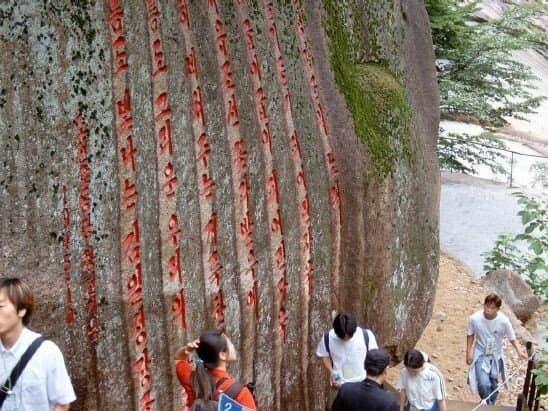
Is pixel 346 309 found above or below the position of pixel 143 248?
below

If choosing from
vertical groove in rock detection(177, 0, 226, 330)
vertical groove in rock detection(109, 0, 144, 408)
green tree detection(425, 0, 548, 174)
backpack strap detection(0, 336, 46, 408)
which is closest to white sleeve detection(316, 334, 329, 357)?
vertical groove in rock detection(177, 0, 226, 330)

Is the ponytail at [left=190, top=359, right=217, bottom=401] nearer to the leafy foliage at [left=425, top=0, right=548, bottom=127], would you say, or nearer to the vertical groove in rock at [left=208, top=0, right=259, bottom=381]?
the vertical groove in rock at [left=208, top=0, right=259, bottom=381]

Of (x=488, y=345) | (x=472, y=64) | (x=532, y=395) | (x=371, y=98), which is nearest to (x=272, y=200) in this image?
(x=371, y=98)

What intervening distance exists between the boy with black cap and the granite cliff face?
778mm

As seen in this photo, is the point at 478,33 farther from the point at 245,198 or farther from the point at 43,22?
the point at 43,22

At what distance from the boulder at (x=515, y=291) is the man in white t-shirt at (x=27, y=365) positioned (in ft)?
23.0

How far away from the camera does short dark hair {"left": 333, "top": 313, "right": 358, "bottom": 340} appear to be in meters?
3.75

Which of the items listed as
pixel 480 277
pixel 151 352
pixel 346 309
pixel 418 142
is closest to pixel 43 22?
pixel 151 352

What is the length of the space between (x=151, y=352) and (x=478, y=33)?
9.10 meters

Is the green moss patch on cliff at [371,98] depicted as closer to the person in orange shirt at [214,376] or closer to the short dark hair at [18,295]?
the person in orange shirt at [214,376]

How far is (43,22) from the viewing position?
10.2ft

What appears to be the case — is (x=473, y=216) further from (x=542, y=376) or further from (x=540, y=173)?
(x=542, y=376)

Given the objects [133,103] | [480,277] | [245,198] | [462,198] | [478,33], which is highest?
[478,33]

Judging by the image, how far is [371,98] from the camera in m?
4.76
